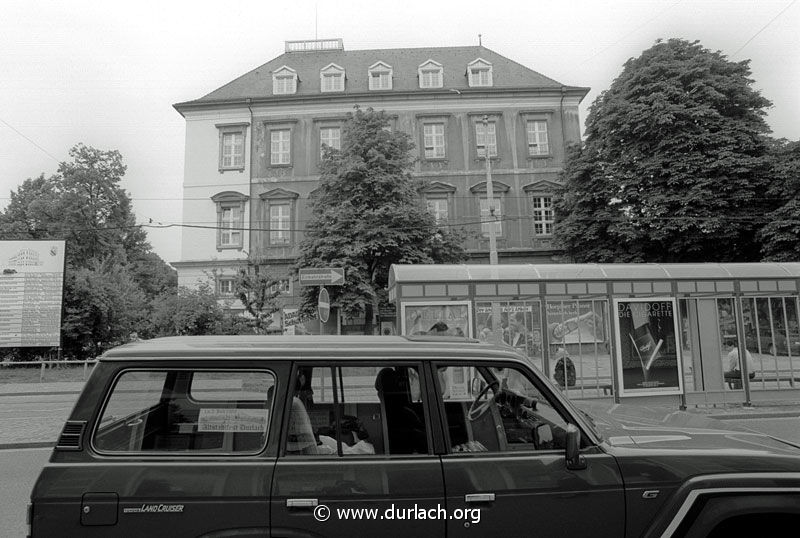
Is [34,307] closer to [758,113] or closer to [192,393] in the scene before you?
[192,393]

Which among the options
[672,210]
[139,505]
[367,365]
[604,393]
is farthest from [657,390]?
[672,210]

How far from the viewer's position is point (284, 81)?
3625 centimetres

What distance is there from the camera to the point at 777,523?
9.01 ft

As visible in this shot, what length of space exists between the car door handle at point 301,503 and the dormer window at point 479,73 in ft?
119

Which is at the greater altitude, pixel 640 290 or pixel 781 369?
pixel 640 290

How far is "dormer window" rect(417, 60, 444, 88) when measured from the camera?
119ft

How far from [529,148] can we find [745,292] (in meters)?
23.7

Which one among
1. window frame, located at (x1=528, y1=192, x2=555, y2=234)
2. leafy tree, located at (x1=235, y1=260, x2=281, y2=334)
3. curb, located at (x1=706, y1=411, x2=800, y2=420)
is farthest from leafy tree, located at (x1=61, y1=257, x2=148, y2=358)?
curb, located at (x1=706, y1=411, x2=800, y2=420)

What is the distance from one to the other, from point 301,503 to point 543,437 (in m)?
1.33

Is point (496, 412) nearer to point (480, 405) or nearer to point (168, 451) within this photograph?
point (480, 405)

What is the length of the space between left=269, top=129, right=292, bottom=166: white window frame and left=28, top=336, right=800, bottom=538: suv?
33.4 m

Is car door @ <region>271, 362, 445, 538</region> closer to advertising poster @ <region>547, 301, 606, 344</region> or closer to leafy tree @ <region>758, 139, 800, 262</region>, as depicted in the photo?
advertising poster @ <region>547, 301, 606, 344</region>

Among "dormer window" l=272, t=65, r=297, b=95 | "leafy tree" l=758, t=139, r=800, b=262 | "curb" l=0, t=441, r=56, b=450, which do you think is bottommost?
"curb" l=0, t=441, r=56, b=450

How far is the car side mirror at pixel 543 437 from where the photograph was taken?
2.88 m
